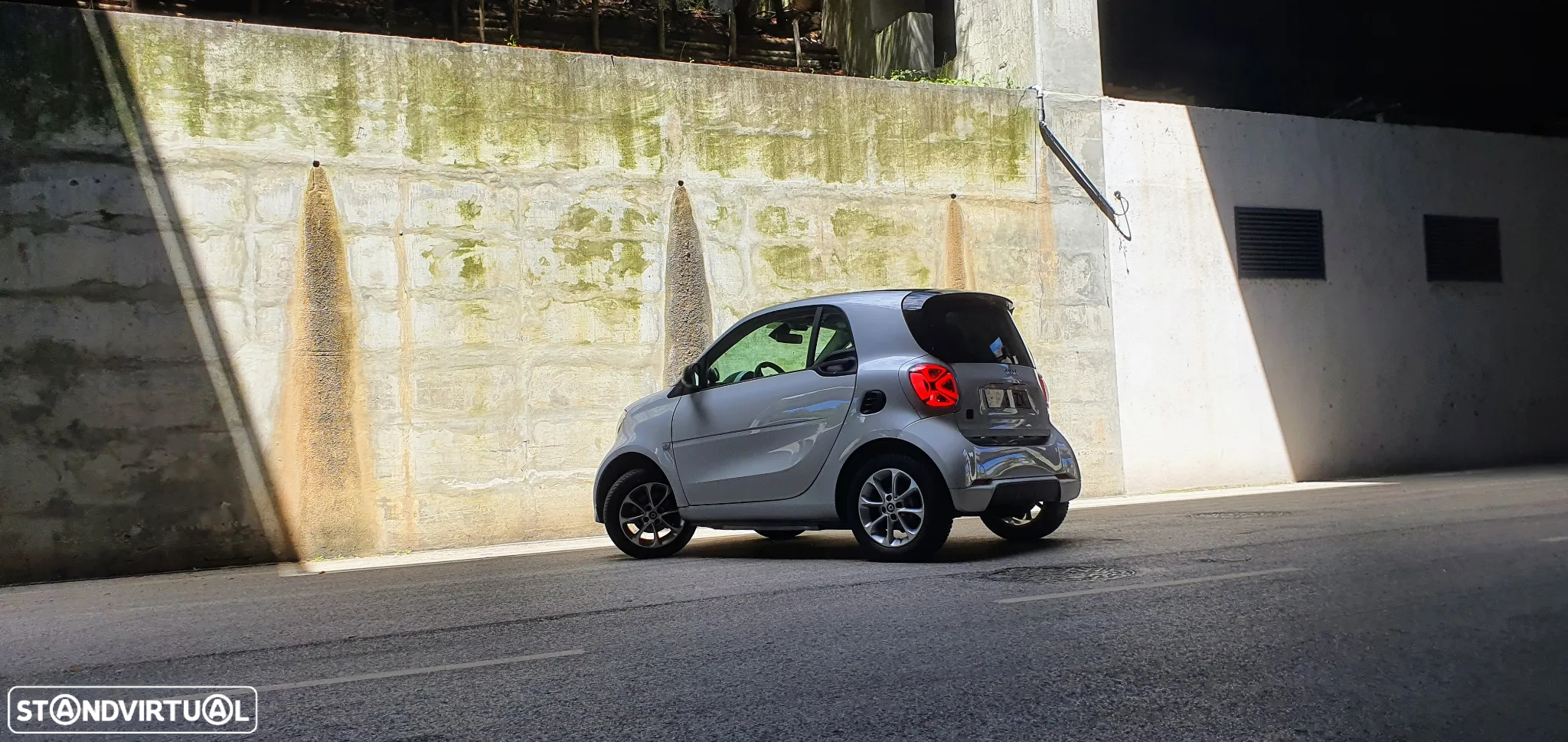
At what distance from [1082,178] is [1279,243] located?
2974 millimetres

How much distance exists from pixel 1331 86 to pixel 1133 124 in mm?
7910

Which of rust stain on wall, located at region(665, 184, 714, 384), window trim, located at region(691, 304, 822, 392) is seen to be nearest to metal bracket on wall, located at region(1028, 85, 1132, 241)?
rust stain on wall, located at region(665, 184, 714, 384)

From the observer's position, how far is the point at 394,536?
1128cm

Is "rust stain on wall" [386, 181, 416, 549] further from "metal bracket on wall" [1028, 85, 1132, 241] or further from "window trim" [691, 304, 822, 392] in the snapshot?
"metal bracket on wall" [1028, 85, 1132, 241]

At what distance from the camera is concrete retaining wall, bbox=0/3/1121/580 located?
10.4 m

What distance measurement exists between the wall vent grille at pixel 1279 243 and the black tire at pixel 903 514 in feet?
29.9

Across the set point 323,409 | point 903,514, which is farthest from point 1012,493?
point 323,409

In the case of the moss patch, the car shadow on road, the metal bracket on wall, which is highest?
the metal bracket on wall

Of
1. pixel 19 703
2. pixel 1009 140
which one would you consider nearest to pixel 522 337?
pixel 1009 140

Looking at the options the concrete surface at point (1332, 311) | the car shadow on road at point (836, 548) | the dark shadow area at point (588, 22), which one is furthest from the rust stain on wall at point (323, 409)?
the concrete surface at point (1332, 311)

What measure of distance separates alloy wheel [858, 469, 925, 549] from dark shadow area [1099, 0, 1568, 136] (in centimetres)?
1327

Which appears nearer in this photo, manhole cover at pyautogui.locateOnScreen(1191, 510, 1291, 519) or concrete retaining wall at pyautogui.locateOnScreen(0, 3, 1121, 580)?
manhole cover at pyautogui.locateOnScreen(1191, 510, 1291, 519)

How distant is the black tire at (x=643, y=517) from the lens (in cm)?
900

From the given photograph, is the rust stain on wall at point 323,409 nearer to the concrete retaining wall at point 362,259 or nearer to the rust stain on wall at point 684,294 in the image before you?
the concrete retaining wall at point 362,259
